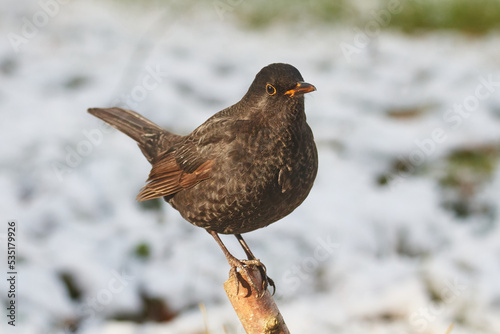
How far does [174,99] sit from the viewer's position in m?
6.71

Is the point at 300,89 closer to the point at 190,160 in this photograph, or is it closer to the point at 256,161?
the point at 256,161

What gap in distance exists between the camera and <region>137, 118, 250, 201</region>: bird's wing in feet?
10.2

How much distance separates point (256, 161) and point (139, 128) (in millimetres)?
1267

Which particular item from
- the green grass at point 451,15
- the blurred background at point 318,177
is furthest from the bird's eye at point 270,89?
the green grass at point 451,15

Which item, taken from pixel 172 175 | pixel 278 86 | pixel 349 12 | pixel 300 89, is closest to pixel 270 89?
pixel 278 86

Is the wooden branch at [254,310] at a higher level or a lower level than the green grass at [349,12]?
lower

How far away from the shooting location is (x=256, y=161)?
2867mm

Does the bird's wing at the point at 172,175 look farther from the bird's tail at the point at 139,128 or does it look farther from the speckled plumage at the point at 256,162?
A: the bird's tail at the point at 139,128

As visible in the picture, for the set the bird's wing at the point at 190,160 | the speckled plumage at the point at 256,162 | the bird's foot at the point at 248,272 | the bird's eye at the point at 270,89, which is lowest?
the bird's foot at the point at 248,272

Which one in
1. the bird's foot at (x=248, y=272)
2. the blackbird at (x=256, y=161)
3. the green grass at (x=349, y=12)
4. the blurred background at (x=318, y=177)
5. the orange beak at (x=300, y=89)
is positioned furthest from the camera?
the green grass at (x=349, y=12)

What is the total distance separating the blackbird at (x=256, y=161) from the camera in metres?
2.83

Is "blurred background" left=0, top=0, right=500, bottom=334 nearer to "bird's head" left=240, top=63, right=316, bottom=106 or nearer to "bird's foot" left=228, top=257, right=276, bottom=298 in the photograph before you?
"bird's foot" left=228, top=257, right=276, bottom=298

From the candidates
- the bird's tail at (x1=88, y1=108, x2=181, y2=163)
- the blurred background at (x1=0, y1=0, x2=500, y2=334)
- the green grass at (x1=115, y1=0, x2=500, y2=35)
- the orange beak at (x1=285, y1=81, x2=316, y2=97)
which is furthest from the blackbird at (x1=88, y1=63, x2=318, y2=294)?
the green grass at (x1=115, y1=0, x2=500, y2=35)

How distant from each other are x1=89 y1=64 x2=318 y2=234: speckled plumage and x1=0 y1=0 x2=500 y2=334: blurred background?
2278mm
